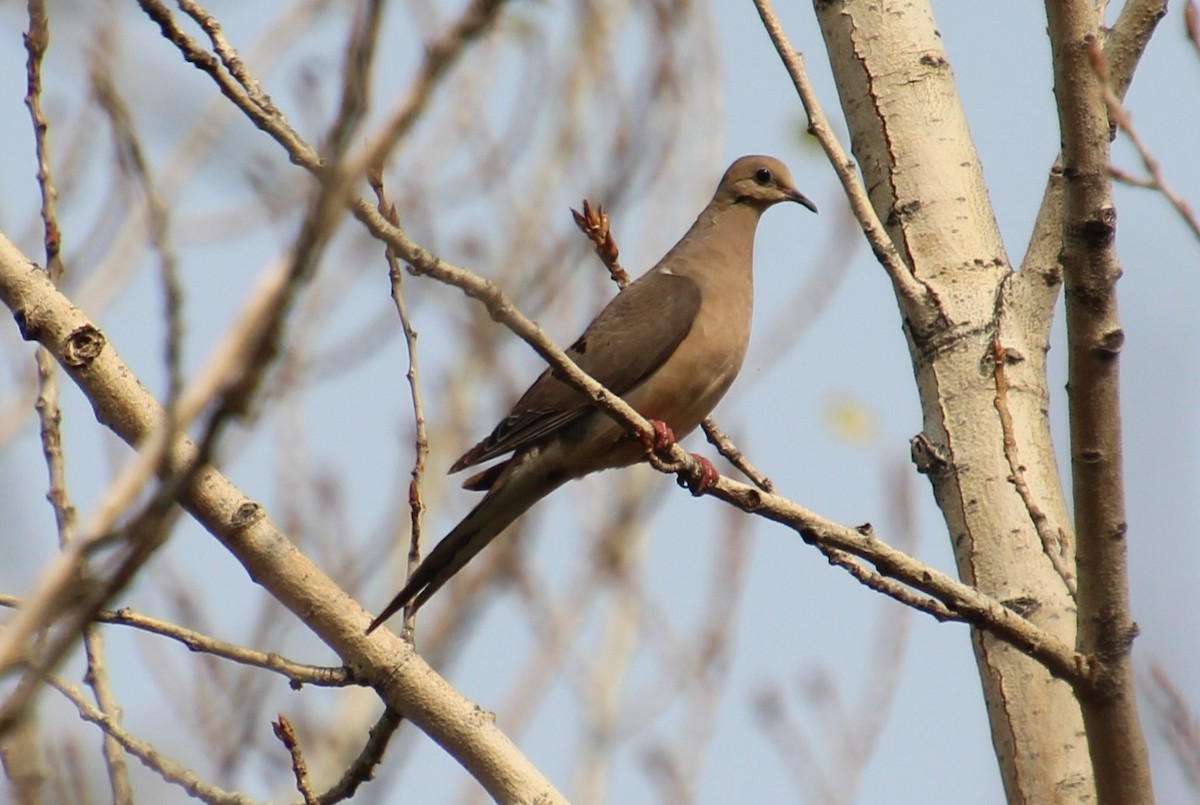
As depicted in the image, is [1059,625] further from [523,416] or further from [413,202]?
[413,202]

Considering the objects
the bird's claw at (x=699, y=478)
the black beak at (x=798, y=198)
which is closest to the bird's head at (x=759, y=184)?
the black beak at (x=798, y=198)

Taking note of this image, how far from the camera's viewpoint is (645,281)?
5.07m

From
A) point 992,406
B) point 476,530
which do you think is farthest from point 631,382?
point 992,406

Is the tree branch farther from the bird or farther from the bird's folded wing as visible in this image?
the bird's folded wing

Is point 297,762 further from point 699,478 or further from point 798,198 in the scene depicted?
point 798,198

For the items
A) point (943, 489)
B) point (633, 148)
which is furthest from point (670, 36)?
point (943, 489)

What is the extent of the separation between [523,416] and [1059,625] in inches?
71.7

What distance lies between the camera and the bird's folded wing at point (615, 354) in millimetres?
4402

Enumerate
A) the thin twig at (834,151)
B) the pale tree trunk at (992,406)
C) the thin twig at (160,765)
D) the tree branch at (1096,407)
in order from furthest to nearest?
the thin twig at (834,151), the thin twig at (160,765), the pale tree trunk at (992,406), the tree branch at (1096,407)

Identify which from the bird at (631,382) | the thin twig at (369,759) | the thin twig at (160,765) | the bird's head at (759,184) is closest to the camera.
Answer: the thin twig at (160,765)

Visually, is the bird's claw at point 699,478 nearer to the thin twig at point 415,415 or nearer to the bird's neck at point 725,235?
the thin twig at point 415,415

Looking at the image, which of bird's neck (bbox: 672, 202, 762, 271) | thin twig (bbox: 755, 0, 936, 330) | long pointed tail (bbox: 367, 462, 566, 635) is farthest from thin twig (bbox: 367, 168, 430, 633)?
bird's neck (bbox: 672, 202, 762, 271)

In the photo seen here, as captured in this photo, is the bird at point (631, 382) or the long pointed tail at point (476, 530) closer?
the long pointed tail at point (476, 530)

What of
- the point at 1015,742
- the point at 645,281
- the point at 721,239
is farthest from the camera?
the point at 721,239
